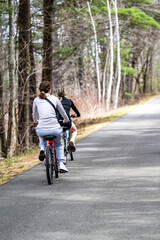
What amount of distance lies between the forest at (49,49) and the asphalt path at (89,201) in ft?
14.4

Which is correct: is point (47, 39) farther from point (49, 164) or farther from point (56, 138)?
point (49, 164)

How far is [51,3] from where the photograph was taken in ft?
56.7

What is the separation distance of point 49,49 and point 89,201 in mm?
11985

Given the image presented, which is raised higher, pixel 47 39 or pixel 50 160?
pixel 47 39

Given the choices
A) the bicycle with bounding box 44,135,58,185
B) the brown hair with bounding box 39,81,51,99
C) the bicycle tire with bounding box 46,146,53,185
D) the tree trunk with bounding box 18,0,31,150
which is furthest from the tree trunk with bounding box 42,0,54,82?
the bicycle tire with bounding box 46,146,53,185

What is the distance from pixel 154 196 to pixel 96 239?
217 centimetres

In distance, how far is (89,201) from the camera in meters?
6.53

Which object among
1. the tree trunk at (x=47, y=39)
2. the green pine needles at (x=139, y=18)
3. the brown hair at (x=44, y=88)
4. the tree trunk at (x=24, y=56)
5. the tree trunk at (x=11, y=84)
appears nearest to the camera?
the brown hair at (x=44, y=88)

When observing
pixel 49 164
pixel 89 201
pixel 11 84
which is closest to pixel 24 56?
pixel 11 84

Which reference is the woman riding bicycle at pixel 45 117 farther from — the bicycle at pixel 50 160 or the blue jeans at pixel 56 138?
the bicycle at pixel 50 160

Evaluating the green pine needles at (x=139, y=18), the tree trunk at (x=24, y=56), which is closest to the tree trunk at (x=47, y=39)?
the tree trunk at (x=24, y=56)

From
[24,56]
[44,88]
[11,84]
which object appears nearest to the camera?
[44,88]

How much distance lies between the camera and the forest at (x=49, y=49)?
559 inches

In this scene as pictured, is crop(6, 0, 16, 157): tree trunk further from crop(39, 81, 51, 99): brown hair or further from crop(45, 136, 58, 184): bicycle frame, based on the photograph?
crop(45, 136, 58, 184): bicycle frame
